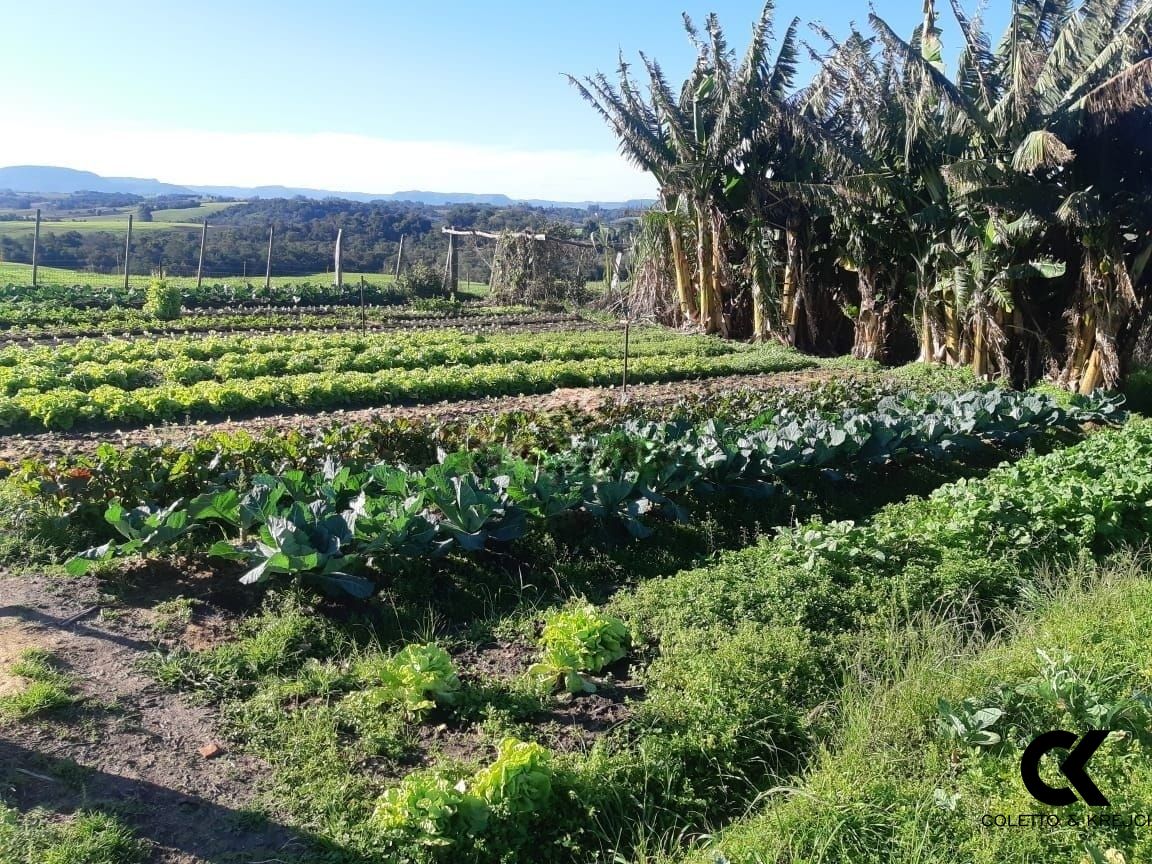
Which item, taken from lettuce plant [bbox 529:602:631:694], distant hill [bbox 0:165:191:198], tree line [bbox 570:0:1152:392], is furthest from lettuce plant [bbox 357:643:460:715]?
distant hill [bbox 0:165:191:198]

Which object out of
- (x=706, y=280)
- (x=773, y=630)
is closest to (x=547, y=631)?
(x=773, y=630)

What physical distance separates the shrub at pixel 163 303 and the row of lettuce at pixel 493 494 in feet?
46.4

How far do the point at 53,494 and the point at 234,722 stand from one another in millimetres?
3116

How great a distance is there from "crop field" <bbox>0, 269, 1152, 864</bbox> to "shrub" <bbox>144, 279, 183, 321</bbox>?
10306mm

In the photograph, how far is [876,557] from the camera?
5.71 meters

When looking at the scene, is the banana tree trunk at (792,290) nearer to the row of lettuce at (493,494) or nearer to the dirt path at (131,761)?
the row of lettuce at (493,494)

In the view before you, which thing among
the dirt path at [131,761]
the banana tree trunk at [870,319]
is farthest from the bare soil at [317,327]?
the dirt path at [131,761]

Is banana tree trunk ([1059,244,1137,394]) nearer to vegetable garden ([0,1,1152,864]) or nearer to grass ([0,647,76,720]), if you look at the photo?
vegetable garden ([0,1,1152,864])

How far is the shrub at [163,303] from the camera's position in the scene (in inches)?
752

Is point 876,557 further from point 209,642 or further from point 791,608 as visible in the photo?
point 209,642

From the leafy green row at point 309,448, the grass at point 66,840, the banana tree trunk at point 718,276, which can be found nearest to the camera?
the grass at point 66,840

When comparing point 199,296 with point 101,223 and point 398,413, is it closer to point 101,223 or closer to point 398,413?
point 398,413

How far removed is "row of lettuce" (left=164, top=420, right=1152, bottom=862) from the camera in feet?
11.4

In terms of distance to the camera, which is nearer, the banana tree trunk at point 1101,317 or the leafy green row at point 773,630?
the leafy green row at point 773,630
